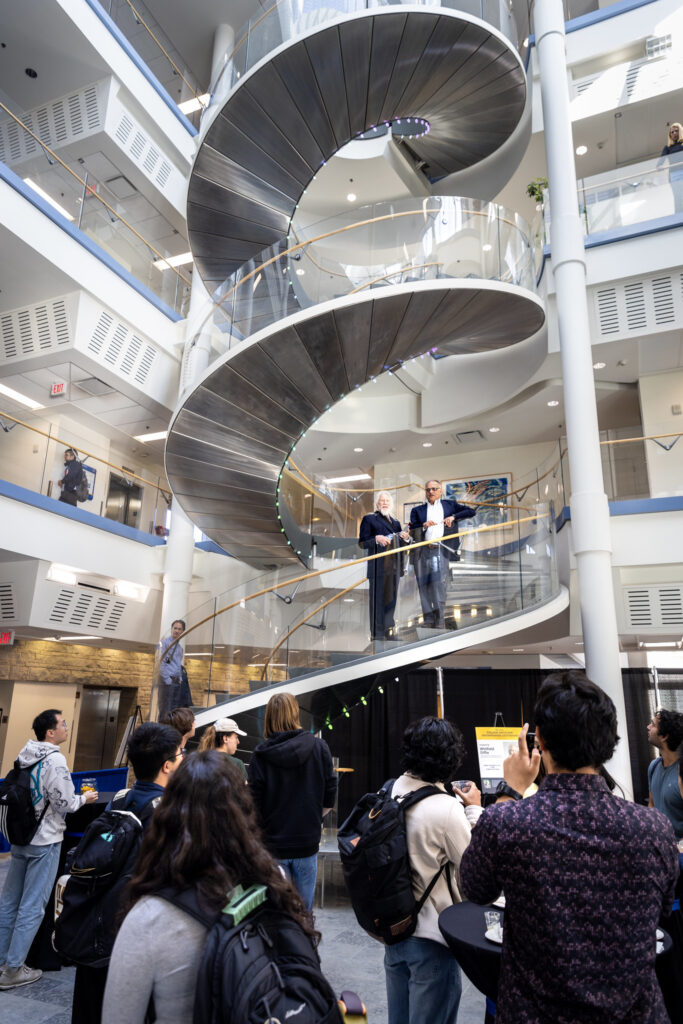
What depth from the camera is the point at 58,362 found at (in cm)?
905

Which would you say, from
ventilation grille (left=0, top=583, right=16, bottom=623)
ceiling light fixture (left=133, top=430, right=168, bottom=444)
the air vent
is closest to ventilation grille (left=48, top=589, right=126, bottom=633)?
ventilation grille (left=0, top=583, right=16, bottom=623)

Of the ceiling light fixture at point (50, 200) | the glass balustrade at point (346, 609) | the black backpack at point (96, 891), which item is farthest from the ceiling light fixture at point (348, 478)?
the black backpack at point (96, 891)

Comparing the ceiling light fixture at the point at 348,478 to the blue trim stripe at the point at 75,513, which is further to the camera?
the ceiling light fixture at the point at 348,478

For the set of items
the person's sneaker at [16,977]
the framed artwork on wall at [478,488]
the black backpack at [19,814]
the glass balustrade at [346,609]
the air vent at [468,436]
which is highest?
the air vent at [468,436]

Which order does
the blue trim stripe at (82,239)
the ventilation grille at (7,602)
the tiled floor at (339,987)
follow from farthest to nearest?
the ventilation grille at (7,602), the blue trim stripe at (82,239), the tiled floor at (339,987)

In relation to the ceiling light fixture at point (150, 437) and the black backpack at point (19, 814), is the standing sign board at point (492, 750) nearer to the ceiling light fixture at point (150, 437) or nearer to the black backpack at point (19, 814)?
the black backpack at point (19, 814)

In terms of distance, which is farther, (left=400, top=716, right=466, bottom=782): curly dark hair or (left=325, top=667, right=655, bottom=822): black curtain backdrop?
(left=325, top=667, right=655, bottom=822): black curtain backdrop

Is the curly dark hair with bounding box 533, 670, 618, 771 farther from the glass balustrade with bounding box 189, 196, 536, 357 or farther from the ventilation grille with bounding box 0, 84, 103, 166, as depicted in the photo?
the ventilation grille with bounding box 0, 84, 103, 166

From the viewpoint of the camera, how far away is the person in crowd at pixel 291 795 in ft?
10.1

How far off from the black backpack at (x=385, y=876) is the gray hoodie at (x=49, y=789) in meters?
2.00

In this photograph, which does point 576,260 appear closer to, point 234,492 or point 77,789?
point 234,492

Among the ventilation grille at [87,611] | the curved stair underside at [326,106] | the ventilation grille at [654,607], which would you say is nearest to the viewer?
the ventilation grille at [654,607]

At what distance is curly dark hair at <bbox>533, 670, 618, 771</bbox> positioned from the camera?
1.41 m

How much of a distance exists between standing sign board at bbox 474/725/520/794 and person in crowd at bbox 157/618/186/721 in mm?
2965
